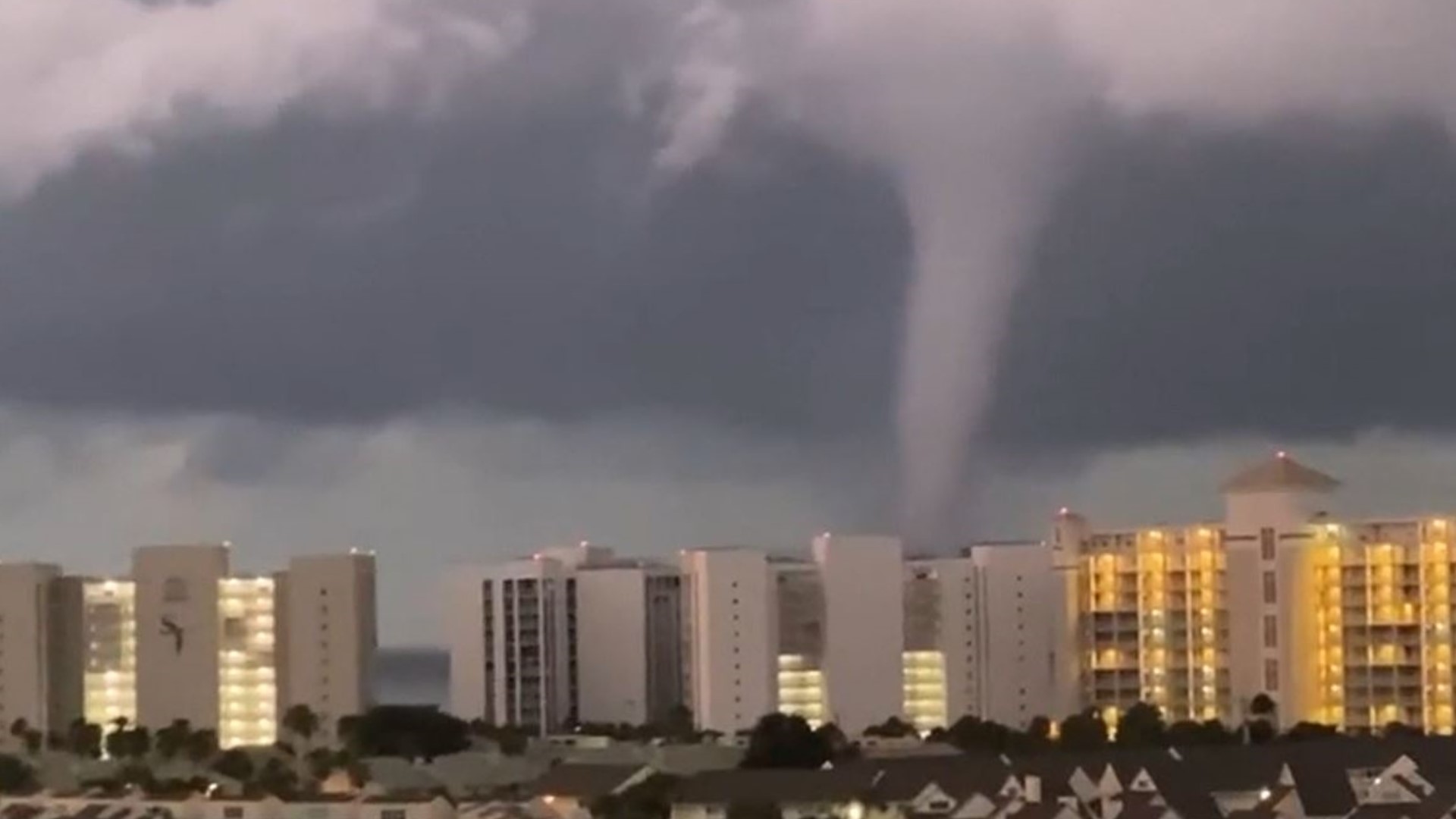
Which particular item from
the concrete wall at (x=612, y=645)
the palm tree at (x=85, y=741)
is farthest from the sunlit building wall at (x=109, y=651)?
the concrete wall at (x=612, y=645)

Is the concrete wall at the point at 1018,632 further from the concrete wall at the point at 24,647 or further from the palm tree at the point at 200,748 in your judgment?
the concrete wall at the point at 24,647

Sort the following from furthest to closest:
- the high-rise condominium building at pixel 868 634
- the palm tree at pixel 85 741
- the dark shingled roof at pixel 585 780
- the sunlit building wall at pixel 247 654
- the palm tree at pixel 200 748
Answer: the sunlit building wall at pixel 247 654 → the high-rise condominium building at pixel 868 634 → the palm tree at pixel 85 741 → the palm tree at pixel 200 748 → the dark shingled roof at pixel 585 780

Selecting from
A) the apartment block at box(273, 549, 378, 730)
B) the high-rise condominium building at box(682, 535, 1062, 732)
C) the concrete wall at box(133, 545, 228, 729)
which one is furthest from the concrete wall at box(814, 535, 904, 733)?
→ the concrete wall at box(133, 545, 228, 729)

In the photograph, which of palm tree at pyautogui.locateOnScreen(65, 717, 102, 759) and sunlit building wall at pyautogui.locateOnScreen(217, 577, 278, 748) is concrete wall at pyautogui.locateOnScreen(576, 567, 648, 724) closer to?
sunlit building wall at pyautogui.locateOnScreen(217, 577, 278, 748)

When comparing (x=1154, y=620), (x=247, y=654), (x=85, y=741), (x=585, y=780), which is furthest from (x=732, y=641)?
(x=585, y=780)

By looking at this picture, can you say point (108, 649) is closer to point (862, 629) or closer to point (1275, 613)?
point (862, 629)

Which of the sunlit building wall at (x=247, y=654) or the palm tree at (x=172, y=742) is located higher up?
the sunlit building wall at (x=247, y=654)
